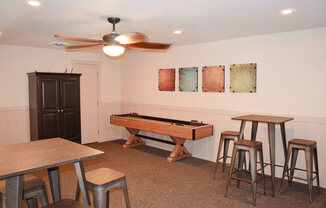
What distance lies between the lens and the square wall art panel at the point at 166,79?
220 inches

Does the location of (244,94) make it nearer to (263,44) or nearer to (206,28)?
(263,44)

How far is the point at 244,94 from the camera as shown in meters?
4.44

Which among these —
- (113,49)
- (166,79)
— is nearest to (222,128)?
(166,79)

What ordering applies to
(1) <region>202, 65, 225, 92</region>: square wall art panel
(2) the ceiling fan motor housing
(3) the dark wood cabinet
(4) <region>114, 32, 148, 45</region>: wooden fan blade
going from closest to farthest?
(4) <region>114, 32, 148, 45</region>: wooden fan blade, (2) the ceiling fan motor housing, (1) <region>202, 65, 225, 92</region>: square wall art panel, (3) the dark wood cabinet

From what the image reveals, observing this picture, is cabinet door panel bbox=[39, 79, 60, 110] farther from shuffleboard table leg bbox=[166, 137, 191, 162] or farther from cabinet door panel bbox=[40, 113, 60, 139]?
shuffleboard table leg bbox=[166, 137, 191, 162]

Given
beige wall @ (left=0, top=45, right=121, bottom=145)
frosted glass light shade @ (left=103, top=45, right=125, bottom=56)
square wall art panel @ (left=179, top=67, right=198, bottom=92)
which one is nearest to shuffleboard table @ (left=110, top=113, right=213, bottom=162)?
square wall art panel @ (left=179, top=67, right=198, bottom=92)

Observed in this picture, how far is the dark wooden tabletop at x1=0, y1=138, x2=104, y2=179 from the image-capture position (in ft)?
6.25

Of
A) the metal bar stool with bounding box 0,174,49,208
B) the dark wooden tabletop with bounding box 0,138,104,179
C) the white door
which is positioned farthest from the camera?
the white door

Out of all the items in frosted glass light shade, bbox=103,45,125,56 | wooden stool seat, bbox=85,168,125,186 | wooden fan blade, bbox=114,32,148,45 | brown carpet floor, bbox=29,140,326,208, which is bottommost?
brown carpet floor, bbox=29,140,326,208

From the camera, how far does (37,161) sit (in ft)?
6.77

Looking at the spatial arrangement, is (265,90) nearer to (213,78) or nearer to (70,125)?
(213,78)

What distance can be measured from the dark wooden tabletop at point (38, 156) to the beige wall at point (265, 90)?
9.60ft

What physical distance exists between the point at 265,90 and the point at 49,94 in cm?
402

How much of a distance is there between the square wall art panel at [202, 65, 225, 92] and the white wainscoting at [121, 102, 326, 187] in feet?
1.36
